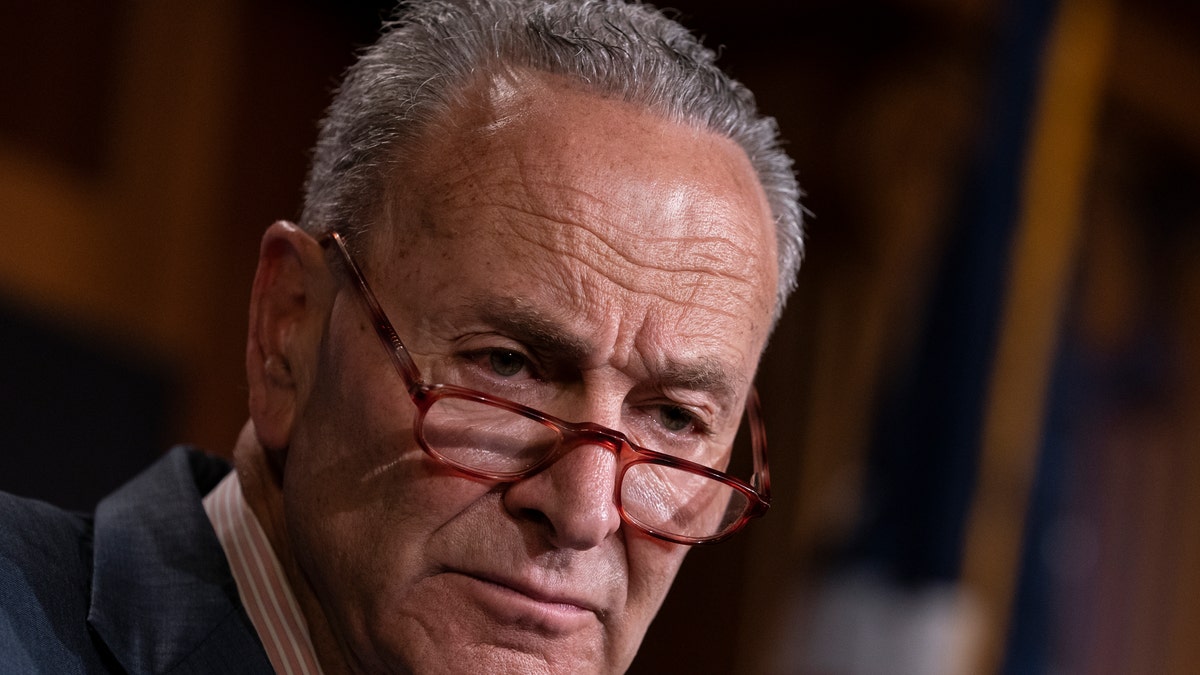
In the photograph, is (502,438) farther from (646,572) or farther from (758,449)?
(758,449)

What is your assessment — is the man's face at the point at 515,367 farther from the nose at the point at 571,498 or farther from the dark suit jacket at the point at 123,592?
the dark suit jacket at the point at 123,592

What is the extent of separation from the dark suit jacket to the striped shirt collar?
4 centimetres

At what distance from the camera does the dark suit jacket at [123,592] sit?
59.4 inches

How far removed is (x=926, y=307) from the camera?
14.1 feet

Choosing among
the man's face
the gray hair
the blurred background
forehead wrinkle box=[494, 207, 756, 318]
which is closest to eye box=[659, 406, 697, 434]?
the man's face

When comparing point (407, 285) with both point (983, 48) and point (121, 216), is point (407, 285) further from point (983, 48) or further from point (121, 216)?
point (983, 48)

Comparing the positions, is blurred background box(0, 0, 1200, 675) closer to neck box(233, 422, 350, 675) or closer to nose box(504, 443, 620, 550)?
neck box(233, 422, 350, 675)

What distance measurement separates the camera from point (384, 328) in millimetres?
1633

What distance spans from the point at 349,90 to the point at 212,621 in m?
0.75

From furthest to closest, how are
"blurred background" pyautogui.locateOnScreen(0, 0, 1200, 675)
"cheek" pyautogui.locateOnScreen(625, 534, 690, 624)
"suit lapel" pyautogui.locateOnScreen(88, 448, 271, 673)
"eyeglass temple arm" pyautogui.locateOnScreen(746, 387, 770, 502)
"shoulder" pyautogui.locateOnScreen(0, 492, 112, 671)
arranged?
"blurred background" pyautogui.locateOnScreen(0, 0, 1200, 675) < "eyeglass temple arm" pyautogui.locateOnScreen(746, 387, 770, 502) < "cheek" pyautogui.locateOnScreen(625, 534, 690, 624) < "suit lapel" pyautogui.locateOnScreen(88, 448, 271, 673) < "shoulder" pyautogui.locateOnScreen(0, 492, 112, 671)

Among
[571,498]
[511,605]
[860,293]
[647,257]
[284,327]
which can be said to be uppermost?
[860,293]

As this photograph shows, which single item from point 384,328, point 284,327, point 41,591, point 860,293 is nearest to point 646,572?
point 384,328

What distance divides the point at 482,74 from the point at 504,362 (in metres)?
0.40

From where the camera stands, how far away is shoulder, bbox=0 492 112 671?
4.81ft
